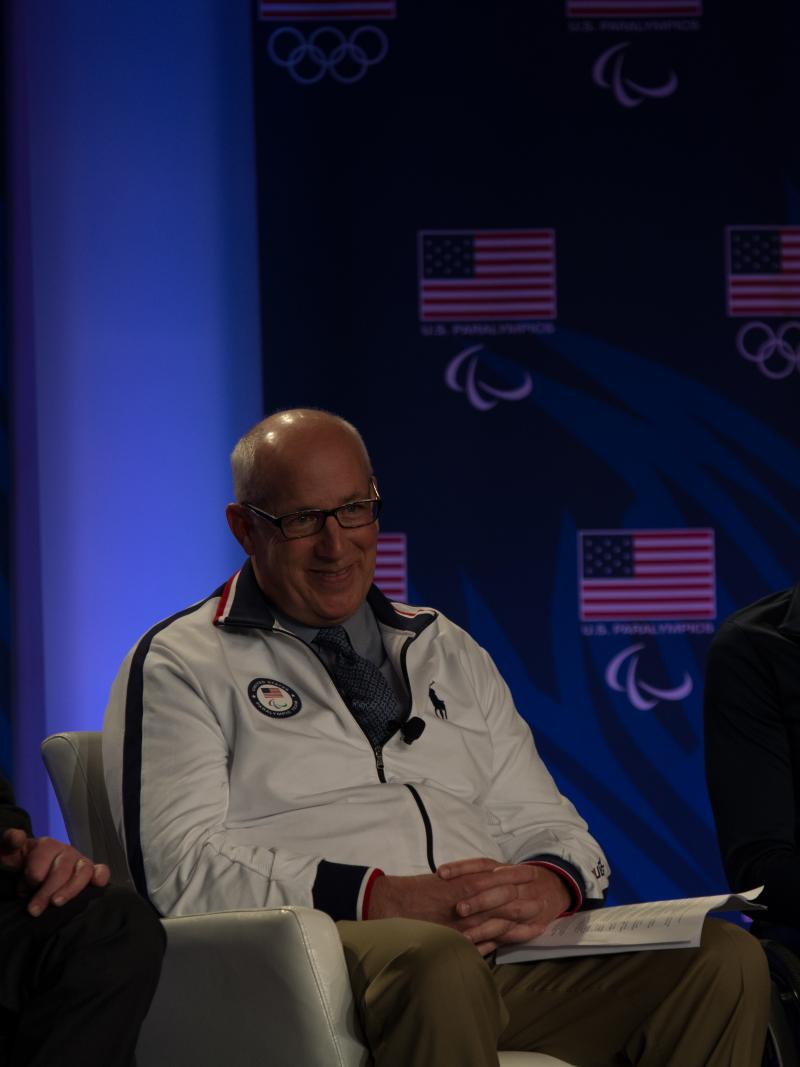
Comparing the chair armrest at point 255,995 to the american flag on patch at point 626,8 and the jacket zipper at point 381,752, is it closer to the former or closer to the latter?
the jacket zipper at point 381,752

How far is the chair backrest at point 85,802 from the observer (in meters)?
2.58

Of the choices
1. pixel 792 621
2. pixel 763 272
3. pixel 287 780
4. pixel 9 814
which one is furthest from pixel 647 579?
pixel 9 814

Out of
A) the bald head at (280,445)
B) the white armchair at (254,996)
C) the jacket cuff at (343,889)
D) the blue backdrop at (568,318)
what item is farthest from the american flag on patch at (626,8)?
the white armchair at (254,996)

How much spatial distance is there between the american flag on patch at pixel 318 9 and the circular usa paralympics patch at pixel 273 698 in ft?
8.41

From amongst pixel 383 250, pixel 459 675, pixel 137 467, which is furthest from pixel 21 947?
pixel 383 250

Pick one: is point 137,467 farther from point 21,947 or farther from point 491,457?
point 21,947

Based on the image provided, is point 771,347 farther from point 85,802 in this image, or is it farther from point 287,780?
point 85,802

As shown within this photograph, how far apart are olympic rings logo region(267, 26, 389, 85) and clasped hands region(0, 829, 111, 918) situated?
295 centimetres

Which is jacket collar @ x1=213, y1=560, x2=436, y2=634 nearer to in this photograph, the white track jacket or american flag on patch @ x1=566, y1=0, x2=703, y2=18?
the white track jacket

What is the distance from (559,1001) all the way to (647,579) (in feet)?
7.19

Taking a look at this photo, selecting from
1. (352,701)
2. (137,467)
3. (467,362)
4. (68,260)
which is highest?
(68,260)

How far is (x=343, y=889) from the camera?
2.27m

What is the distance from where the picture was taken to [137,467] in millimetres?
4391

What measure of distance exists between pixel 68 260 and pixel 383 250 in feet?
3.18
